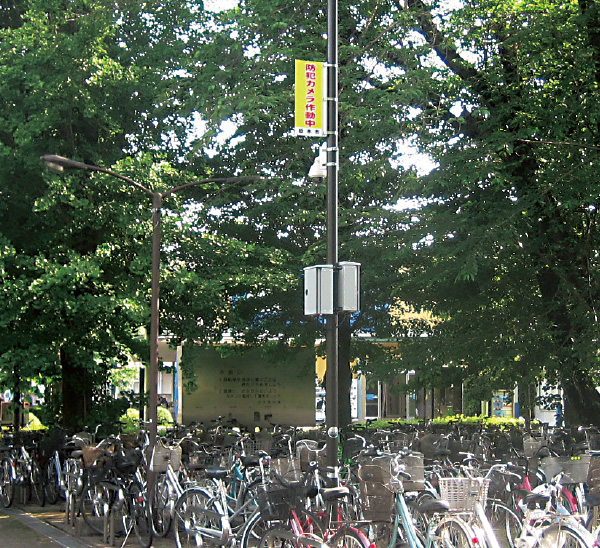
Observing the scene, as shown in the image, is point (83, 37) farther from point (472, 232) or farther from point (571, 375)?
point (571, 375)

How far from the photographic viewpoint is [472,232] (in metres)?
17.0

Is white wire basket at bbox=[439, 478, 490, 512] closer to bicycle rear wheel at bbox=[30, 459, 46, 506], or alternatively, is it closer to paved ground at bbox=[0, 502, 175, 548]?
paved ground at bbox=[0, 502, 175, 548]

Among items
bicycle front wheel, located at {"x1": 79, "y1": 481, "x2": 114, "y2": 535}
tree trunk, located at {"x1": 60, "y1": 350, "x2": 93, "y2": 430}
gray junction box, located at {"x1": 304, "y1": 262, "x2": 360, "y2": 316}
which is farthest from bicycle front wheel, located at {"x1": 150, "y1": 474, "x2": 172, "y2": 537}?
tree trunk, located at {"x1": 60, "y1": 350, "x2": 93, "y2": 430}

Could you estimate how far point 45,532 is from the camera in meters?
11.6

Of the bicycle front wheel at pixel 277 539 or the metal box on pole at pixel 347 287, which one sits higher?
the metal box on pole at pixel 347 287

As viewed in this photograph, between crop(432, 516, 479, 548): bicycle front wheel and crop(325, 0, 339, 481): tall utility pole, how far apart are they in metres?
1.98

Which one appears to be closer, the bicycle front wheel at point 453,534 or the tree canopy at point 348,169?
the bicycle front wheel at point 453,534

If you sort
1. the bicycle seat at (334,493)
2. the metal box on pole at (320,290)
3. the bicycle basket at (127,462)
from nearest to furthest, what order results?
the bicycle seat at (334,493)
the metal box on pole at (320,290)
the bicycle basket at (127,462)

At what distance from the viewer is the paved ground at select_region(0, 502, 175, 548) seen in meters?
10.6

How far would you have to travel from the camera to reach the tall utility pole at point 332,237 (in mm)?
8750

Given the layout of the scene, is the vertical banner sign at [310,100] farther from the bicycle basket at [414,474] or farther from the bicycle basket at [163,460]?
the bicycle basket at [163,460]

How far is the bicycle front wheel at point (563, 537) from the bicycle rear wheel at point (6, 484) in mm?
10129

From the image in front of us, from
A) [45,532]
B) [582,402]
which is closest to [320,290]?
[45,532]

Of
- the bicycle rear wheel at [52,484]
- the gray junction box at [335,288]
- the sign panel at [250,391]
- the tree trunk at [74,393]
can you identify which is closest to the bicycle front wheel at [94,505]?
the bicycle rear wheel at [52,484]
